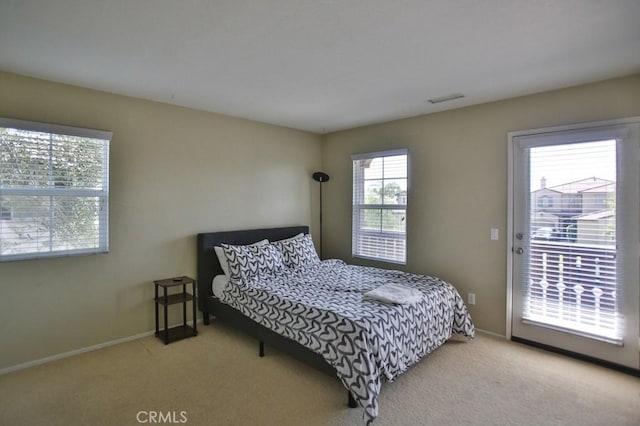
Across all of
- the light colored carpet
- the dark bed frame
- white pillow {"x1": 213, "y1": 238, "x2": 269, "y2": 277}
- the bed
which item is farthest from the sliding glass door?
white pillow {"x1": 213, "y1": 238, "x2": 269, "y2": 277}

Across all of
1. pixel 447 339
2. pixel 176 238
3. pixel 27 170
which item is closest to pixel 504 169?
pixel 447 339

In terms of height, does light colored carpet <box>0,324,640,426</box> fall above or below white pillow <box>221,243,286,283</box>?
below

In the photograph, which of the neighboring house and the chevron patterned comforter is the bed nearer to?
the chevron patterned comforter

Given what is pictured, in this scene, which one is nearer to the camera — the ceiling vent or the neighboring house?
the neighboring house

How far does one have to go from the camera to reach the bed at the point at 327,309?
2.22 m

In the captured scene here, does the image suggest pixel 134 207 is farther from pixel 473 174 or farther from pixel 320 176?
pixel 473 174

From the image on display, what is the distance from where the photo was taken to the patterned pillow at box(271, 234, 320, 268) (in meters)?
4.00

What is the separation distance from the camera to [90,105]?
9.90 feet

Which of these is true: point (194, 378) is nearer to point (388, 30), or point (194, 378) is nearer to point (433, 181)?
point (388, 30)

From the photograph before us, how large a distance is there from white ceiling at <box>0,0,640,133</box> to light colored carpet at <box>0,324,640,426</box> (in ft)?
8.05

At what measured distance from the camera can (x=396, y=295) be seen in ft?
9.00

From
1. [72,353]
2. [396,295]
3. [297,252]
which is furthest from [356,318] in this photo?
[72,353]
